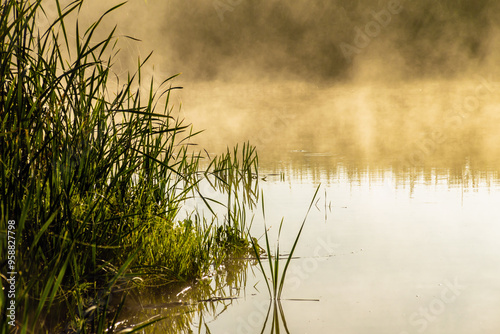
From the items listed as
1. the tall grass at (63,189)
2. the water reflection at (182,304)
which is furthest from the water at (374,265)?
the tall grass at (63,189)

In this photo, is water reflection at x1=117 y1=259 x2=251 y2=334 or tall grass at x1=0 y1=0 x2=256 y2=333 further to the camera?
water reflection at x1=117 y1=259 x2=251 y2=334

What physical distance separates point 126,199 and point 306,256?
1321mm

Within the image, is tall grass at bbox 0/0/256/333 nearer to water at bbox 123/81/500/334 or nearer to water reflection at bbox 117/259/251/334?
water reflection at bbox 117/259/251/334

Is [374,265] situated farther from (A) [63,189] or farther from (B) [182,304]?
(A) [63,189]

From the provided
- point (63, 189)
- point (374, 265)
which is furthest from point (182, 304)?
point (374, 265)

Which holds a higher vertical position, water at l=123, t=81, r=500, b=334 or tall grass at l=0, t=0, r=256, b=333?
tall grass at l=0, t=0, r=256, b=333

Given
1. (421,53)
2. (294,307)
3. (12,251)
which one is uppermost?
(421,53)

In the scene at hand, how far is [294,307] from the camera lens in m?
3.24

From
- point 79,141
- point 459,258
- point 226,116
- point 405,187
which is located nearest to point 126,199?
point 79,141

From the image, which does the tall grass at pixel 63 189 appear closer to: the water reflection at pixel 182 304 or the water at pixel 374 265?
the water reflection at pixel 182 304

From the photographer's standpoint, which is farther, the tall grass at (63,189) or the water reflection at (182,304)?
the water reflection at (182,304)

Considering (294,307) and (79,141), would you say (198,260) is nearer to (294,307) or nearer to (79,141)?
(294,307)

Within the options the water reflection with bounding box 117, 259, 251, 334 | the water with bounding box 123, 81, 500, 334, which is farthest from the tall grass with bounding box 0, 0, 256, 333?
the water with bounding box 123, 81, 500, 334

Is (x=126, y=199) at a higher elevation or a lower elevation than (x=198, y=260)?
higher
